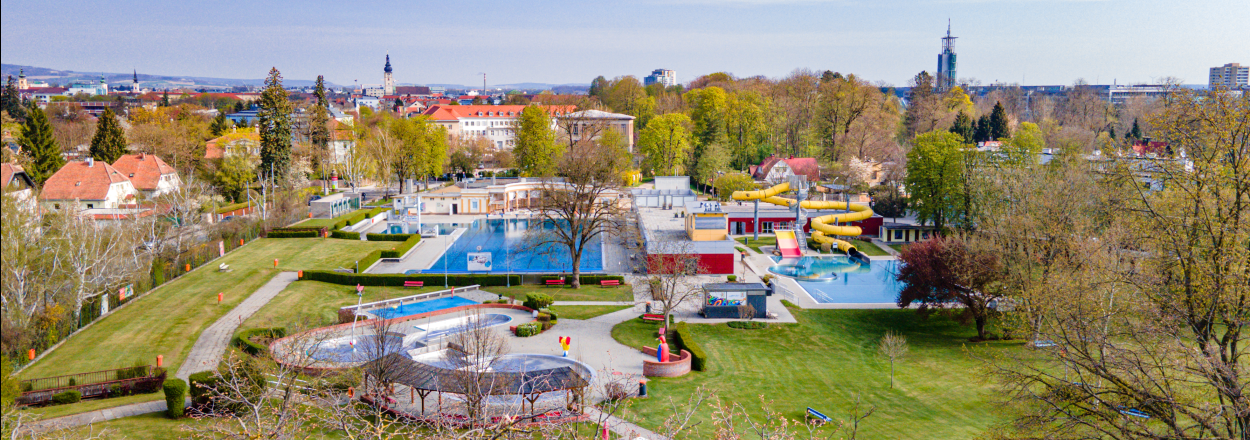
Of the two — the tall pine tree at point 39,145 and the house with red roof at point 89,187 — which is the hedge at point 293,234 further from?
the tall pine tree at point 39,145

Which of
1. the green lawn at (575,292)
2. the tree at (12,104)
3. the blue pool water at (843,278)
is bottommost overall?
the blue pool water at (843,278)

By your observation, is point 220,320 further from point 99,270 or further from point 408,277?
point 408,277

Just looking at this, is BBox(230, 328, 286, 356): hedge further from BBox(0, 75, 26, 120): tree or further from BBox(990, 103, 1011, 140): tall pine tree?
BBox(990, 103, 1011, 140): tall pine tree

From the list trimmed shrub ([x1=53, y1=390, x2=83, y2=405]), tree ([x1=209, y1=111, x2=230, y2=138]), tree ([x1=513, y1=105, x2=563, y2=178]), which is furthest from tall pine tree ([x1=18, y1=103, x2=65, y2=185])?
trimmed shrub ([x1=53, y1=390, x2=83, y2=405])

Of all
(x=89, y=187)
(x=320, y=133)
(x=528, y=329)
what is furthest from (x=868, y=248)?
(x=89, y=187)

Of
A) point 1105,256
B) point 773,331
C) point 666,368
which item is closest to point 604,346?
point 666,368

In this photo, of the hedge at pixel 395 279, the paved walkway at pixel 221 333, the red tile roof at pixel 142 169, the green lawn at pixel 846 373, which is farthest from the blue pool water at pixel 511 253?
the red tile roof at pixel 142 169
